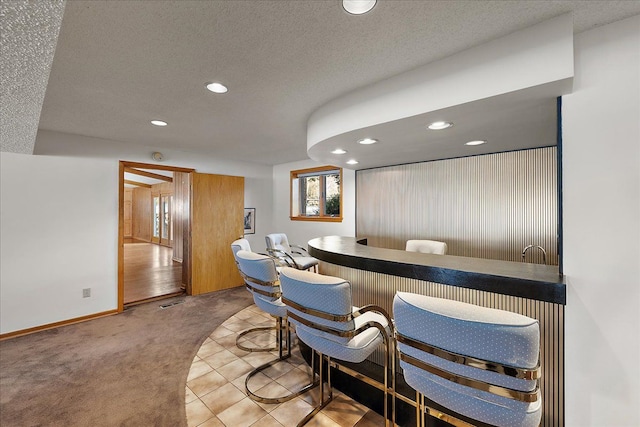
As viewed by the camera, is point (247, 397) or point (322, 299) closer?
point (322, 299)

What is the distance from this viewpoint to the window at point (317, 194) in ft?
16.0

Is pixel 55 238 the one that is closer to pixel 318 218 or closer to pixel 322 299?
pixel 318 218

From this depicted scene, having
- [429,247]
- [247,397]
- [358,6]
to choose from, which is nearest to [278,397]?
[247,397]

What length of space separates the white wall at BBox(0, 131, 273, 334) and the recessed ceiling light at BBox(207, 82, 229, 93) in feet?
8.98

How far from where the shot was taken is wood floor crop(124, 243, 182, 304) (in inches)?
183

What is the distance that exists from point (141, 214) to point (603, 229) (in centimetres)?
1514

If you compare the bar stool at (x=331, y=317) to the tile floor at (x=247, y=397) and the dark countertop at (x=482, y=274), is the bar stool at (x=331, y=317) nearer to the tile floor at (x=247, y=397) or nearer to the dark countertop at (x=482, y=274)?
the dark countertop at (x=482, y=274)

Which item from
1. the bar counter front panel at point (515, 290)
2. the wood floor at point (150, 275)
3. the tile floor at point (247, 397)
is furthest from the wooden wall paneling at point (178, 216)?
the bar counter front panel at point (515, 290)

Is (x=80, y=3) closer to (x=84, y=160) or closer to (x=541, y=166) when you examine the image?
(x=84, y=160)

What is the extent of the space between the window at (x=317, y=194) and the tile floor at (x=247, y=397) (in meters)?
2.63

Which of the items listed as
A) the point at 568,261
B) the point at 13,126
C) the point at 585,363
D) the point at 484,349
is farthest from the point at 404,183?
the point at 13,126

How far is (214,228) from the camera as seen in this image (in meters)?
4.92

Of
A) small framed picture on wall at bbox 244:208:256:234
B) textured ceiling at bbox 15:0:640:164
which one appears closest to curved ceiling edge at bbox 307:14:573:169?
textured ceiling at bbox 15:0:640:164

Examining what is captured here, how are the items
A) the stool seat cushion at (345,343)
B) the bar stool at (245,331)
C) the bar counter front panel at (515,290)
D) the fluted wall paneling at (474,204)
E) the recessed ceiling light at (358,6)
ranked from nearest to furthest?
the recessed ceiling light at (358,6)
the bar counter front panel at (515,290)
the stool seat cushion at (345,343)
the fluted wall paneling at (474,204)
the bar stool at (245,331)
